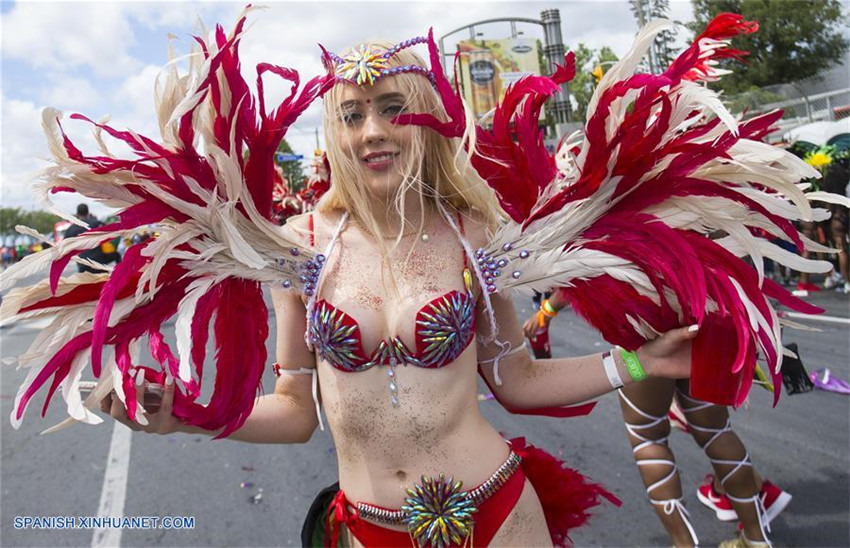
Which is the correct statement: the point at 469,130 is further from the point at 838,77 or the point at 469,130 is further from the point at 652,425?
the point at 838,77

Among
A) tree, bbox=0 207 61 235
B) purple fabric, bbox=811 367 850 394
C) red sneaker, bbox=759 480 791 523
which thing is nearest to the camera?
red sneaker, bbox=759 480 791 523

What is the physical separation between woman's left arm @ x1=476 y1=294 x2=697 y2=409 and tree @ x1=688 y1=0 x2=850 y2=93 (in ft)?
100

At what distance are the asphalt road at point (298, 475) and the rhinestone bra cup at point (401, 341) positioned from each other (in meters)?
1.63

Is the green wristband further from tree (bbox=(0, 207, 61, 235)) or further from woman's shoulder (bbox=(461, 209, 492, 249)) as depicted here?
tree (bbox=(0, 207, 61, 235))

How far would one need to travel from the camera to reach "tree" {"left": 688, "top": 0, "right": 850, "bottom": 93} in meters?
28.3

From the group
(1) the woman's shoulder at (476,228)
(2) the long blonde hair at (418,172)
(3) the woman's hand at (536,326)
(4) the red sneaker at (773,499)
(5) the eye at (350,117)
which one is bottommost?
(4) the red sneaker at (773,499)

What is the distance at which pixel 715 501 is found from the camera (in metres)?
3.20

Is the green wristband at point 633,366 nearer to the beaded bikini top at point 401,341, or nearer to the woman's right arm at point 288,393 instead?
the beaded bikini top at point 401,341

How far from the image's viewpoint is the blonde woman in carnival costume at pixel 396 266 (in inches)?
59.0

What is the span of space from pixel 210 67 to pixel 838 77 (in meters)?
34.4

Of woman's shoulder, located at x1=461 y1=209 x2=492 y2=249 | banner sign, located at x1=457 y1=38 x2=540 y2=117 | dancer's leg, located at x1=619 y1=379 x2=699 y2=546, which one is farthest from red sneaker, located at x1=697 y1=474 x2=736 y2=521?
banner sign, located at x1=457 y1=38 x2=540 y2=117

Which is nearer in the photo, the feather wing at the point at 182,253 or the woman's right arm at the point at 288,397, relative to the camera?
the feather wing at the point at 182,253

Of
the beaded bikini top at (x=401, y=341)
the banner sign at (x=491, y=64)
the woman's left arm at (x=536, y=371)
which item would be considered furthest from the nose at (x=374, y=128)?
the banner sign at (x=491, y=64)

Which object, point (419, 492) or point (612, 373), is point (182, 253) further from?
point (612, 373)
